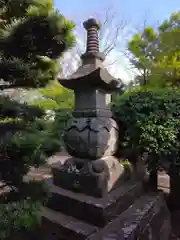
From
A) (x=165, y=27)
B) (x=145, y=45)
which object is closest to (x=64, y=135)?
(x=145, y=45)

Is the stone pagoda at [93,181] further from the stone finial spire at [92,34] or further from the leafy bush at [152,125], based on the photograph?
the leafy bush at [152,125]

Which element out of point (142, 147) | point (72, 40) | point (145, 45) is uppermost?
point (145, 45)

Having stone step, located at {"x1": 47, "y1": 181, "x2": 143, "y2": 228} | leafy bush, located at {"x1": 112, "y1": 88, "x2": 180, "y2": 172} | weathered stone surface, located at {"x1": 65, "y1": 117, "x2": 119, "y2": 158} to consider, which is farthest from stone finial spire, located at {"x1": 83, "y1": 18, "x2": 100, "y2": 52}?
stone step, located at {"x1": 47, "y1": 181, "x2": 143, "y2": 228}

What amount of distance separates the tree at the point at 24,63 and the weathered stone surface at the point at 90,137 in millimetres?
1073

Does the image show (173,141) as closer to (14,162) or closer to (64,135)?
(64,135)

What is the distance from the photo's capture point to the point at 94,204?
2.27 meters

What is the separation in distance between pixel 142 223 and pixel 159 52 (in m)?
5.63

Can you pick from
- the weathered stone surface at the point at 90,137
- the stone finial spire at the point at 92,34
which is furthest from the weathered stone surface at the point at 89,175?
the stone finial spire at the point at 92,34

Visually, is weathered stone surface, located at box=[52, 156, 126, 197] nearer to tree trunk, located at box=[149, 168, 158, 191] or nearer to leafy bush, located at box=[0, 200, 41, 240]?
tree trunk, located at box=[149, 168, 158, 191]

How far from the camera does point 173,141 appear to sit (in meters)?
2.84

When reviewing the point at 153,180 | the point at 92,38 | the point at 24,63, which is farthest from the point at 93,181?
the point at 92,38

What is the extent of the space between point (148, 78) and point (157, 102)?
3.66 m

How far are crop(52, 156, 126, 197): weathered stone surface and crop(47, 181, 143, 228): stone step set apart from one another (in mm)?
85

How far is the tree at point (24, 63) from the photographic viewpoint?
130cm
